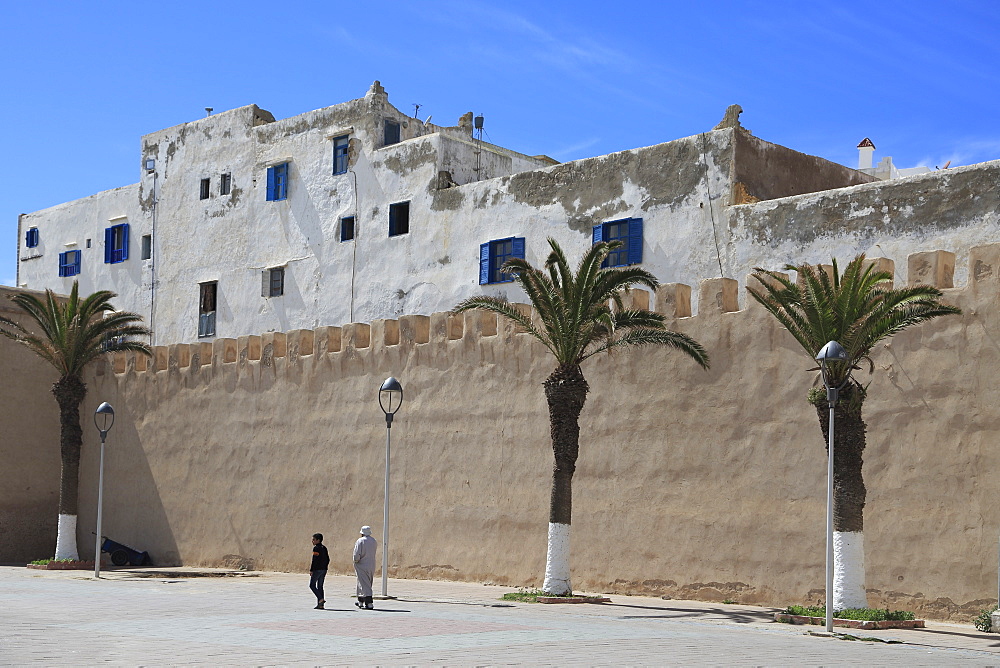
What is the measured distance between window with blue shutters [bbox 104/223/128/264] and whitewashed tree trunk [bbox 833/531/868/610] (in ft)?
84.4

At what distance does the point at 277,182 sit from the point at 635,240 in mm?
11472

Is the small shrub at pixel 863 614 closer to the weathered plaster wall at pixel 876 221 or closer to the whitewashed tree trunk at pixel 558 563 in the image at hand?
the whitewashed tree trunk at pixel 558 563

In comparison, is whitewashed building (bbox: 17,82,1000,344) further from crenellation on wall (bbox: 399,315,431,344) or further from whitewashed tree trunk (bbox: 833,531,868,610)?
whitewashed tree trunk (bbox: 833,531,868,610)

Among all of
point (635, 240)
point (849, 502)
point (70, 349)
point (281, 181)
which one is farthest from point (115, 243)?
point (849, 502)

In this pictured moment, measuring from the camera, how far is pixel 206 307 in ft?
106

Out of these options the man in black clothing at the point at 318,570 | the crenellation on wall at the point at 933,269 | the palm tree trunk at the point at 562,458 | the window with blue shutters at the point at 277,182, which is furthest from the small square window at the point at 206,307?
the crenellation on wall at the point at 933,269

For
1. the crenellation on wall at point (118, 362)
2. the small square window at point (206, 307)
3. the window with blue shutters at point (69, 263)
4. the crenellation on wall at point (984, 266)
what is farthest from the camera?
the window with blue shutters at point (69, 263)

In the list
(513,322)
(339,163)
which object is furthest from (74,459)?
(513,322)

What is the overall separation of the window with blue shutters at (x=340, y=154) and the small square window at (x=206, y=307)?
16.5 feet

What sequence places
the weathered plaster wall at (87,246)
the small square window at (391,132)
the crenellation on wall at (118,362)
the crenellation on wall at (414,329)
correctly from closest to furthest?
1. the crenellation on wall at (414,329)
2. the crenellation on wall at (118,362)
3. the small square window at (391,132)
4. the weathered plaster wall at (87,246)

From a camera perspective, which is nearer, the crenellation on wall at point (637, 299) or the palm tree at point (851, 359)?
the palm tree at point (851, 359)

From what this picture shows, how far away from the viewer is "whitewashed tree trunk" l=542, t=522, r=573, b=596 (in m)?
16.9

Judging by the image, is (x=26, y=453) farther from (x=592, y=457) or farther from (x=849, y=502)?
(x=849, y=502)

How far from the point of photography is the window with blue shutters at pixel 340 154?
29297mm
